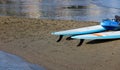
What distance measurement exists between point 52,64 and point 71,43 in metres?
2.52

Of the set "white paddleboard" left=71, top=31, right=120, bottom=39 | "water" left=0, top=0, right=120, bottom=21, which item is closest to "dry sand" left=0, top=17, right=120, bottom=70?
"white paddleboard" left=71, top=31, right=120, bottom=39

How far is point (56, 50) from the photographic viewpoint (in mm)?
10430

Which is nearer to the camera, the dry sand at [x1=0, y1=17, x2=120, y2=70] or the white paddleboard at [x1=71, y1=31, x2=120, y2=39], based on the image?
the dry sand at [x1=0, y1=17, x2=120, y2=70]

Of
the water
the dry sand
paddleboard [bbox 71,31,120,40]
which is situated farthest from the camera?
the water

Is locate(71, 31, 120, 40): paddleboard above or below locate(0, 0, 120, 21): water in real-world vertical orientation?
above

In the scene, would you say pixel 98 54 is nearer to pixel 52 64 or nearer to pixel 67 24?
pixel 52 64

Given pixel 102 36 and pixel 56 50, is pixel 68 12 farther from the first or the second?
pixel 56 50

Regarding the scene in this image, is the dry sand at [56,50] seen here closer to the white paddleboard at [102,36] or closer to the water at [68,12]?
the white paddleboard at [102,36]

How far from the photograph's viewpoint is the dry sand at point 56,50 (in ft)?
28.5

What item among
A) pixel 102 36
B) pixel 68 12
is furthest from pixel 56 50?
pixel 68 12

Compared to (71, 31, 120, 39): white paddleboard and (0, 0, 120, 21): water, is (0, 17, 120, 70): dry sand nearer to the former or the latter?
(71, 31, 120, 39): white paddleboard

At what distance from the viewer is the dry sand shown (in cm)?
868

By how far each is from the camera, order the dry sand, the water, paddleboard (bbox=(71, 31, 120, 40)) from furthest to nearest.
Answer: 1. the water
2. paddleboard (bbox=(71, 31, 120, 40))
3. the dry sand

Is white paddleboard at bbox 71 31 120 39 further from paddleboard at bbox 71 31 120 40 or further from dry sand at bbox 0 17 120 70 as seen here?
dry sand at bbox 0 17 120 70
